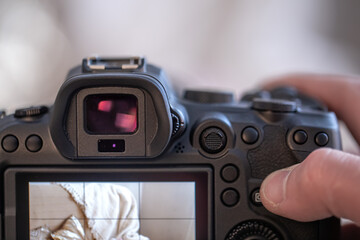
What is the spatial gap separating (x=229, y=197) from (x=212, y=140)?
71 millimetres

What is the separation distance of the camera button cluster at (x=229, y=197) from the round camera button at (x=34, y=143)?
0.22 meters

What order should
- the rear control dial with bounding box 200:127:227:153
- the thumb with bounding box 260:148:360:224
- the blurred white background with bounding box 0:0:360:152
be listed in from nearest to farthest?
1. the thumb with bounding box 260:148:360:224
2. the rear control dial with bounding box 200:127:227:153
3. the blurred white background with bounding box 0:0:360:152

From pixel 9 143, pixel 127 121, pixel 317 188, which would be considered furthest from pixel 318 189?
pixel 9 143

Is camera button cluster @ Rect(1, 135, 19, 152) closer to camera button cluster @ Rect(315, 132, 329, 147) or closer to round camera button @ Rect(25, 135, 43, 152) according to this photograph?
round camera button @ Rect(25, 135, 43, 152)

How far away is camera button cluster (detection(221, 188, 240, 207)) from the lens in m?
0.49

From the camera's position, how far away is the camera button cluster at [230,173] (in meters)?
0.49

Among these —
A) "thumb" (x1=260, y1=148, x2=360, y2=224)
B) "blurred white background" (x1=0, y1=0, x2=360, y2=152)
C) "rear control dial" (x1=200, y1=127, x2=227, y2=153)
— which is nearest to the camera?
"thumb" (x1=260, y1=148, x2=360, y2=224)

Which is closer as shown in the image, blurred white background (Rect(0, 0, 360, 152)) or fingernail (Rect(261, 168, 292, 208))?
fingernail (Rect(261, 168, 292, 208))

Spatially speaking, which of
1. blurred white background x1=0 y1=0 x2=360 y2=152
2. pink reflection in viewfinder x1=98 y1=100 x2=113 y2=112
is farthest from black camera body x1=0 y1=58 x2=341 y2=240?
blurred white background x1=0 y1=0 x2=360 y2=152

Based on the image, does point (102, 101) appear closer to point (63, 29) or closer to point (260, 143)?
point (260, 143)

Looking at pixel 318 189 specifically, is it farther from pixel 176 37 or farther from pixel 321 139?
pixel 176 37

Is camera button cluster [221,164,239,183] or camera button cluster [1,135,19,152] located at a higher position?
camera button cluster [1,135,19,152]

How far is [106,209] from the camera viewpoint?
482 mm

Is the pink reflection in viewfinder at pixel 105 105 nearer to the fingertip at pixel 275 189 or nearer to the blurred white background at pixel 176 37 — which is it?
the fingertip at pixel 275 189
